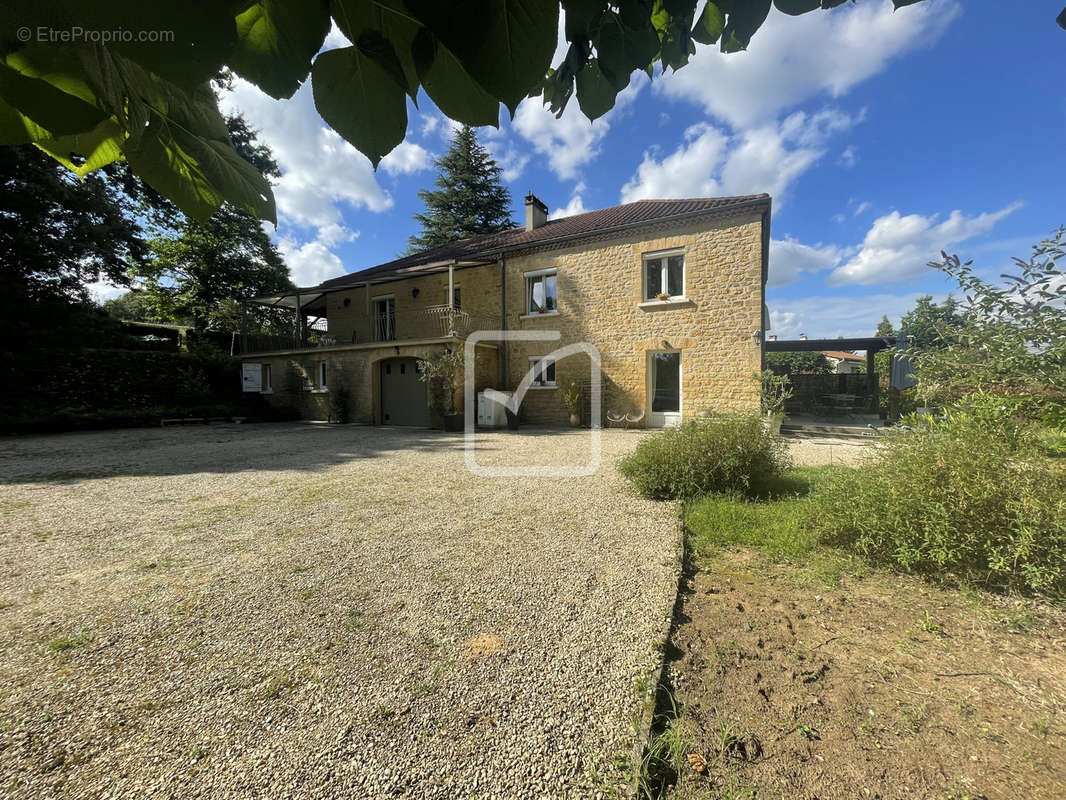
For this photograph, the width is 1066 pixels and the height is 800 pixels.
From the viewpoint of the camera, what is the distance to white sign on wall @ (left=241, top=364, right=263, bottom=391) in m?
15.4

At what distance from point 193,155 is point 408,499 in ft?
14.5

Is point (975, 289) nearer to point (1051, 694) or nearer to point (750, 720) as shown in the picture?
point (1051, 694)

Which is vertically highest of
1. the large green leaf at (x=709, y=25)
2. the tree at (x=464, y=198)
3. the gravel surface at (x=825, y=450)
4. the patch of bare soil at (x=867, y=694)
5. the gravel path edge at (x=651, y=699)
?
the tree at (x=464, y=198)

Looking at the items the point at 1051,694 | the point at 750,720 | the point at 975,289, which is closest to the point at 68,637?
the point at 750,720

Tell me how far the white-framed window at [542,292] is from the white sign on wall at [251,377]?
11009 millimetres

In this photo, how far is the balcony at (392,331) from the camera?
1303 cm

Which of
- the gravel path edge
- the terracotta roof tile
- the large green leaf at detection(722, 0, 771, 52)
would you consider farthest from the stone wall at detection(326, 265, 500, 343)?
the large green leaf at detection(722, 0, 771, 52)

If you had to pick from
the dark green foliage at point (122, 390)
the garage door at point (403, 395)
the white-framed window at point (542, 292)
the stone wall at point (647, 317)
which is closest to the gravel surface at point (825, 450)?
the stone wall at point (647, 317)

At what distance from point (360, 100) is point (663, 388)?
11.3m

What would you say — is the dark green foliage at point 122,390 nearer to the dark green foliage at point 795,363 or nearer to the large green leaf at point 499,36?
the large green leaf at point 499,36

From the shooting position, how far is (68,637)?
6.99ft

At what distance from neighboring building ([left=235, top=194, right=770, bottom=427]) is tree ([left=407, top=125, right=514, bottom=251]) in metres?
12.2

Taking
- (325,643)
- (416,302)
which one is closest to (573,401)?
(416,302)

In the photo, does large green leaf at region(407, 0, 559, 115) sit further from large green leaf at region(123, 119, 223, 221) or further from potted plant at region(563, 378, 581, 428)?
potted plant at region(563, 378, 581, 428)
